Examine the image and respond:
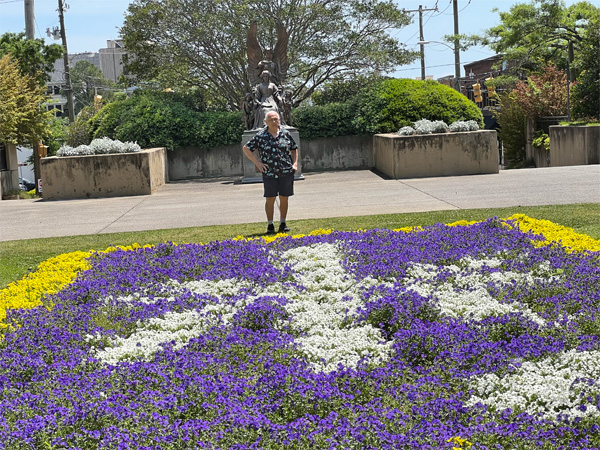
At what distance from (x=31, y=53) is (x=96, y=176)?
67.9 feet

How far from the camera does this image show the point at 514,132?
32344 millimetres

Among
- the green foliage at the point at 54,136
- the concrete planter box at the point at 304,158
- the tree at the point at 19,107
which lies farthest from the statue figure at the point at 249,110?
the green foliage at the point at 54,136

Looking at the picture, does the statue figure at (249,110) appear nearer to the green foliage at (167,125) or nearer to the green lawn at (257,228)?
the green foliage at (167,125)

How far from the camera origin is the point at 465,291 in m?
6.06

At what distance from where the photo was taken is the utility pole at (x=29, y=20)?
1224 inches

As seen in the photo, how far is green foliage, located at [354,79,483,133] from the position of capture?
21.5 metres

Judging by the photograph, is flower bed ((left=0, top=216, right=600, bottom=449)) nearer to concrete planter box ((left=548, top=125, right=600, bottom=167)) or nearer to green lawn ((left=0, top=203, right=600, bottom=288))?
green lawn ((left=0, top=203, right=600, bottom=288))

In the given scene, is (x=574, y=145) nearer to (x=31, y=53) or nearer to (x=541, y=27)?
(x=541, y=27)

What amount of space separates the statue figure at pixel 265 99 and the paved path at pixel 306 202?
161 centimetres

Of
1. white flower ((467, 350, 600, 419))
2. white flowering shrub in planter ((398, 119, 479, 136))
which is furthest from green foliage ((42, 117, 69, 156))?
white flower ((467, 350, 600, 419))

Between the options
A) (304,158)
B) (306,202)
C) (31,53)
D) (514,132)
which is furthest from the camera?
(31,53)

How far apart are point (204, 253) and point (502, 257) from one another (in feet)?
9.39

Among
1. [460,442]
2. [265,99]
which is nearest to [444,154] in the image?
[265,99]

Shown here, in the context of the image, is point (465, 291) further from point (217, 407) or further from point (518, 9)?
point (518, 9)
